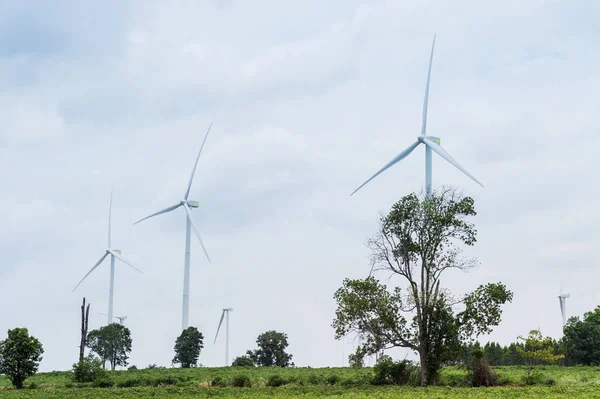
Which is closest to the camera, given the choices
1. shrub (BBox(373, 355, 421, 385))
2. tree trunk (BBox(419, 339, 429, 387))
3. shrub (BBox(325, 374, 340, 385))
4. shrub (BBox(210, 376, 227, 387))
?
tree trunk (BBox(419, 339, 429, 387))

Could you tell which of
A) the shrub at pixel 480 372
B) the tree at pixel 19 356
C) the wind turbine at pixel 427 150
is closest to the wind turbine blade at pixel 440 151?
the wind turbine at pixel 427 150

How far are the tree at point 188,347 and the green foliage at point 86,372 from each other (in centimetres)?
2802

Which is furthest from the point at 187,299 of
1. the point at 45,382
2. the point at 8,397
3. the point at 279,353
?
the point at 8,397

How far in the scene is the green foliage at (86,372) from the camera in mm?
63438

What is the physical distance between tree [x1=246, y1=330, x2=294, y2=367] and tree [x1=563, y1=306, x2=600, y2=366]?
34340mm

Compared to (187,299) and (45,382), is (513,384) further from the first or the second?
(187,299)

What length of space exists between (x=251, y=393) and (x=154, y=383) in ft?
56.6

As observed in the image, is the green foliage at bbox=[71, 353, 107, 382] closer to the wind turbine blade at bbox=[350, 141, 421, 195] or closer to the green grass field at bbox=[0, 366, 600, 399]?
the green grass field at bbox=[0, 366, 600, 399]

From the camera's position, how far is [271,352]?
308 ft

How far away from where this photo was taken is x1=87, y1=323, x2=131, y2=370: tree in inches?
3964

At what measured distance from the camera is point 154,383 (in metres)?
60.8

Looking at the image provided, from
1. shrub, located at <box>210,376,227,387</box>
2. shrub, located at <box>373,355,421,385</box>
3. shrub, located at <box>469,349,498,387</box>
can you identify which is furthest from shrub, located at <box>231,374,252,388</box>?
shrub, located at <box>469,349,498,387</box>

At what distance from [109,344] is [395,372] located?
2399 inches

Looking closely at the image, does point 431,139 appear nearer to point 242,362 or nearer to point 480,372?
point 480,372
